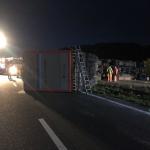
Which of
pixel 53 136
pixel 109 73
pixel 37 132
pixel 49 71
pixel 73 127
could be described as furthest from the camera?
pixel 109 73

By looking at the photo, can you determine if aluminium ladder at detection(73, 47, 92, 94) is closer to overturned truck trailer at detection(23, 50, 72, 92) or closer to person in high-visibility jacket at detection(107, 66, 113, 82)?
overturned truck trailer at detection(23, 50, 72, 92)

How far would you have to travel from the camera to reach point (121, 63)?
5916cm

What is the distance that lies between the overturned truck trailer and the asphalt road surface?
7.19 m

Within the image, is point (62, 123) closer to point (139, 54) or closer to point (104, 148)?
point (104, 148)

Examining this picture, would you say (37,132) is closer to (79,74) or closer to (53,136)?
(53,136)

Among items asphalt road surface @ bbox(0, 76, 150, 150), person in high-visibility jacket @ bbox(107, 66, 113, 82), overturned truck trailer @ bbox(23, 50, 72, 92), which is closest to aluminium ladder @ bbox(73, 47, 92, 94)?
overturned truck trailer @ bbox(23, 50, 72, 92)

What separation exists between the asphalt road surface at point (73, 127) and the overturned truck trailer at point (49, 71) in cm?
719

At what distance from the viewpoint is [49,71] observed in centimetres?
2380

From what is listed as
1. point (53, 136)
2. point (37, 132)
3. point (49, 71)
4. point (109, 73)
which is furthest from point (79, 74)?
point (53, 136)

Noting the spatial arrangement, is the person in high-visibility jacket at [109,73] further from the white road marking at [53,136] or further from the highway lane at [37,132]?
the white road marking at [53,136]

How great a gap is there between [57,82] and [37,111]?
956 centimetres

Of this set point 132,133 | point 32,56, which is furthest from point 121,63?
point 132,133

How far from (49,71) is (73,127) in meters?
13.3

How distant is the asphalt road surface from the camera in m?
8.55
